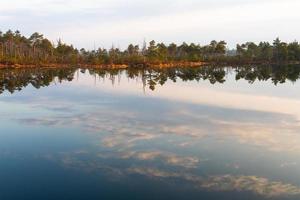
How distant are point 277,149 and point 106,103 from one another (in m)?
14.3

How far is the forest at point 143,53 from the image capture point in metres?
81.1

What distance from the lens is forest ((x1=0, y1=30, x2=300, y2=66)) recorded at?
8112 cm

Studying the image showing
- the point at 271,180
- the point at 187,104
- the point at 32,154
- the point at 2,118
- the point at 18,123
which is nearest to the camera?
the point at 271,180

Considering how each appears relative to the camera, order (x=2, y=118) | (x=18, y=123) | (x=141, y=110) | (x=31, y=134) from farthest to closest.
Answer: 1. (x=141, y=110)
2. (x=2, y=118)
3. (x=18, y=123)
4. (x=31, y=134)

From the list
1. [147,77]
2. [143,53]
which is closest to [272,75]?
[147,77]

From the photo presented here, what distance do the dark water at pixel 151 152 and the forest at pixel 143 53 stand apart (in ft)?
183

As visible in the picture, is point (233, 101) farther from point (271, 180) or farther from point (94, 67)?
point (94, 67)

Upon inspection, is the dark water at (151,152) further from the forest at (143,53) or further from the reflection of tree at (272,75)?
the forest at (143,53)

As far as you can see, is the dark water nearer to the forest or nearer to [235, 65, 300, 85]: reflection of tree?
[235, 65, 300, 85]: reflection of tree

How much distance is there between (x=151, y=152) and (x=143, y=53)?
7741cm

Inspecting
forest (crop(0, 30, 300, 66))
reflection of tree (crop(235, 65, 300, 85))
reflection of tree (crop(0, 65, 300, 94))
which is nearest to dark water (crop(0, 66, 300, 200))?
reflection of tree (crop(0, 65, 300, 94))

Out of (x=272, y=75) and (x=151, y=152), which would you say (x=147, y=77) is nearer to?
(x=272, y=75)

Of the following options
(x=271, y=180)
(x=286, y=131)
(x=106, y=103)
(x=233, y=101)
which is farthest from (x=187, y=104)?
(x=271, y=180)

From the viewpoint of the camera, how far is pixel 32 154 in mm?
12078
